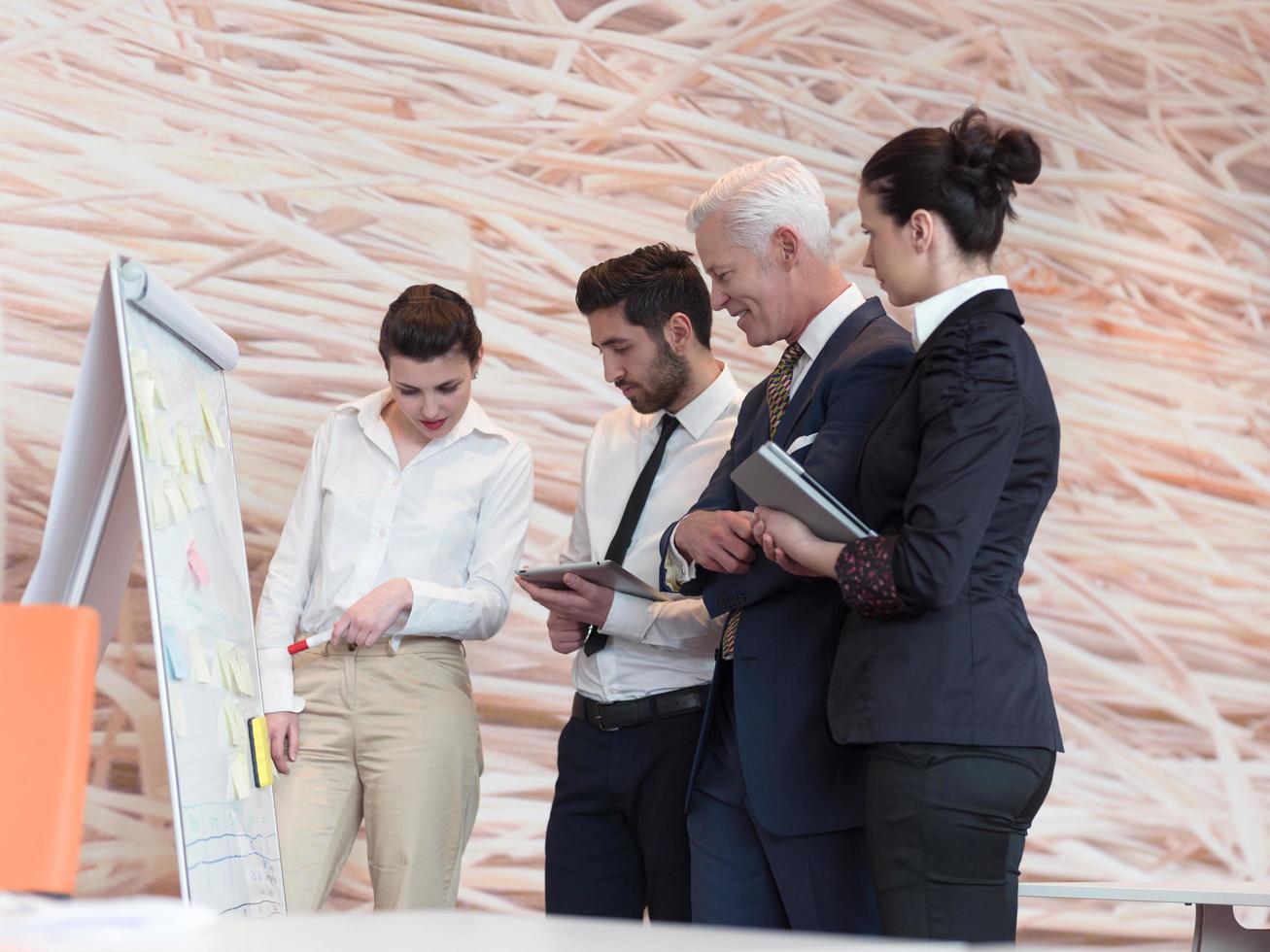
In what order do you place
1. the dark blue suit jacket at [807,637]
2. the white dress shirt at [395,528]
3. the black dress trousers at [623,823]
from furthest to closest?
the white dress shirt at [395,528] < the black dress trousers at [623,823] < the dark blue suit jacket at [807,637]

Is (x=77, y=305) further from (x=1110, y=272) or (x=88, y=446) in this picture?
(x=1110, y=272)

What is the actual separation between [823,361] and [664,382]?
56 cm

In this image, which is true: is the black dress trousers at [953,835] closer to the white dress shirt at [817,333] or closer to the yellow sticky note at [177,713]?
the white dress shirt at [817,333]

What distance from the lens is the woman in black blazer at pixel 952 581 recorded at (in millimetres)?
1733

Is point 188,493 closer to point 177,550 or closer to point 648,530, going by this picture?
point 177,550

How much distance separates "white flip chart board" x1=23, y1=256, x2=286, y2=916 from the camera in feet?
5.95

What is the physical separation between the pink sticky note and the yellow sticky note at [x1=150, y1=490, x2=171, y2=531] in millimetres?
103

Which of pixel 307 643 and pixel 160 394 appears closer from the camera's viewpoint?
pixel 160 394

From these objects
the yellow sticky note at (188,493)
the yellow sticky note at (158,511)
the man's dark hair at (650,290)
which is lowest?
the yellow sticky note at (158,511)

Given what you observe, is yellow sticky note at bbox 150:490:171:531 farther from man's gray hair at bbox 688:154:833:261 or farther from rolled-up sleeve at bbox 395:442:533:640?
man's gray hair at bbox 688:154:833:261

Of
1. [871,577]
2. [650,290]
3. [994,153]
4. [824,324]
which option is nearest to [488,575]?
[650,290]

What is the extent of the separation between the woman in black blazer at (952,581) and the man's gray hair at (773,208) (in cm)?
38

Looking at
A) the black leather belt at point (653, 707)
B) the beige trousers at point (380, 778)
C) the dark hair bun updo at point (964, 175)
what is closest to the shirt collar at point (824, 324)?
the dark hair bun updo at point (964, 175)

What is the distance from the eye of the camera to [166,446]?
1969 mm
